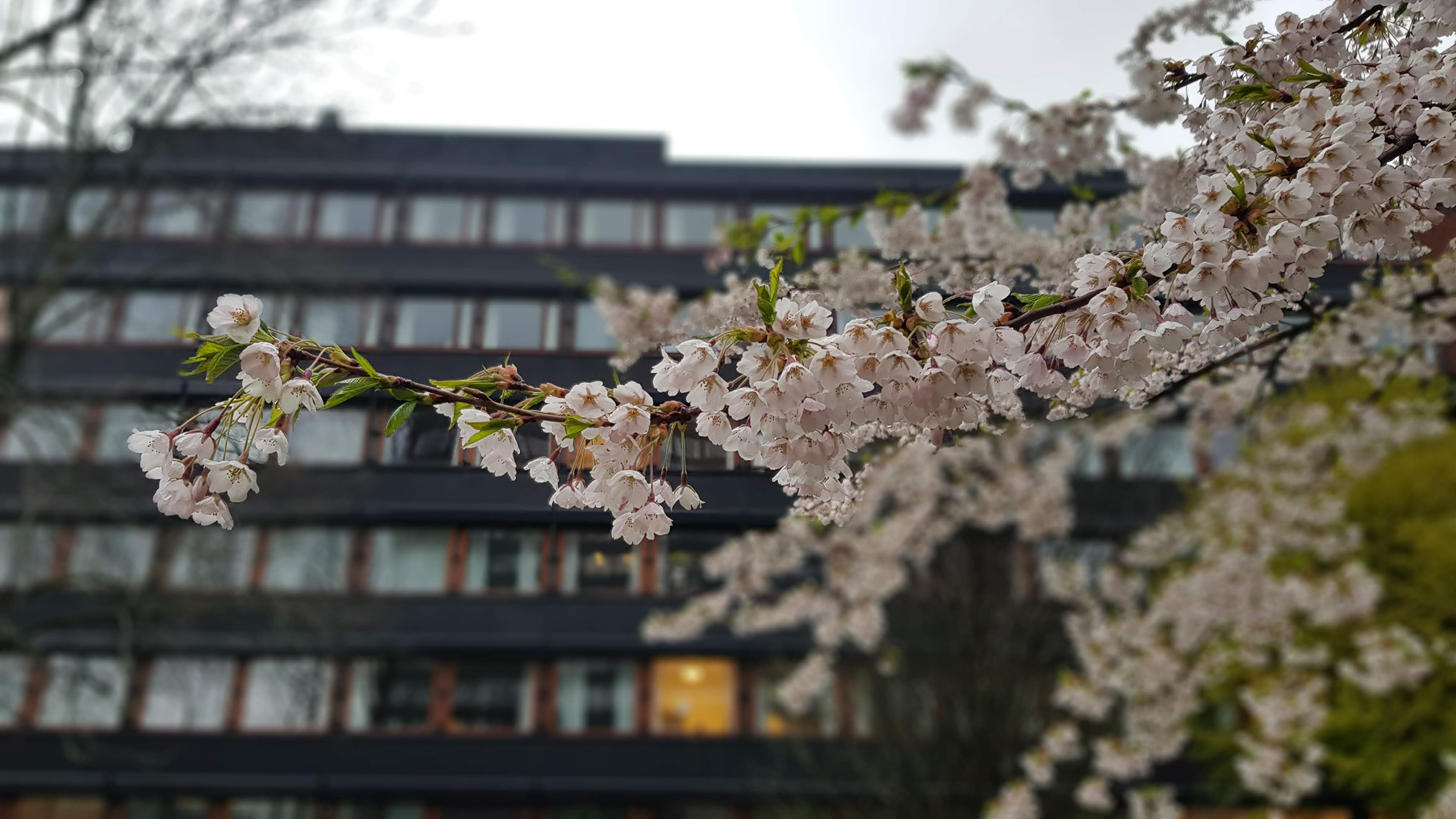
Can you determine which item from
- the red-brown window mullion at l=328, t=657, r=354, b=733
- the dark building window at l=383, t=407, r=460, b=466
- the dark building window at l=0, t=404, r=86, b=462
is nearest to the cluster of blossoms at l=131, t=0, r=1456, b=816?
the dark building window at l=383, t=407, r=460, b=466

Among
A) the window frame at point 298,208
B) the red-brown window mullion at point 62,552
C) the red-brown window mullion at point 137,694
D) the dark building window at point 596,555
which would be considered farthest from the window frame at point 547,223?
the dark building window at point 596,555

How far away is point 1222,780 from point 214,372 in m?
18.0

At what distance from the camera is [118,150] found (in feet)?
35.5

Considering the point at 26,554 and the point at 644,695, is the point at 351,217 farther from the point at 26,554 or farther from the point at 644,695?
the point at 644,695

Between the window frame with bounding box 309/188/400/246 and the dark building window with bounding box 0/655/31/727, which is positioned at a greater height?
the window frame with bounding box 309/188/400/246

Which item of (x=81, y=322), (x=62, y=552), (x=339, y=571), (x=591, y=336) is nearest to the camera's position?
(x=591, y=336)

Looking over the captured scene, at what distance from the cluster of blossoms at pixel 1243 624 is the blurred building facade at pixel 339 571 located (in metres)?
1.75

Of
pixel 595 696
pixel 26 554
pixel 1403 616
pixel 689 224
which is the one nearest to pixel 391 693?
pixel 595 696

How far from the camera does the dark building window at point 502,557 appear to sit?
3.07 meters

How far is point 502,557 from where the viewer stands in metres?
3.31

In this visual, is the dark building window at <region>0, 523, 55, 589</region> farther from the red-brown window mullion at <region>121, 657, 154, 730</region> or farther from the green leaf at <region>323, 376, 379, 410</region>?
the green leaf at <region>323, 376, 379, 410</region>

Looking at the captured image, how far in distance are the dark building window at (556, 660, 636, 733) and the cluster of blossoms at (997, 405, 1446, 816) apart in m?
8.24

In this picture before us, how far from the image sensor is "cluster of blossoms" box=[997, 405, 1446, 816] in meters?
10.0

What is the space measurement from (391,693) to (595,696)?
11.8 feet
